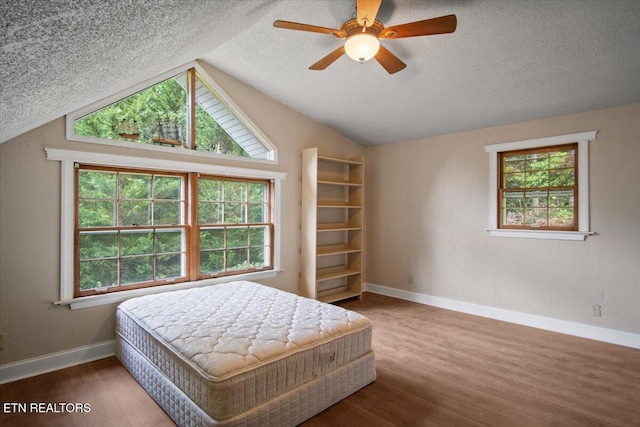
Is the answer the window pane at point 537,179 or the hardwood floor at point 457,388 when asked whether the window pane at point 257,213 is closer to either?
the hardwood floor at point 457,388

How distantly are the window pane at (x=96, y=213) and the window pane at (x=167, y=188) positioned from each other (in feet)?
1.41

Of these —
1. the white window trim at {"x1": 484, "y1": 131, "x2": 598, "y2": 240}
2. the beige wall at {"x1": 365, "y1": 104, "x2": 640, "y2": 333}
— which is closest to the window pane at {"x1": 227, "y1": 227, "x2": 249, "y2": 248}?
the beige wall at {"x1": 365, "y1": 104, "x2": 640, "y2": 333}

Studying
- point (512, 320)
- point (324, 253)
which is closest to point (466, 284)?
point (512, 320)

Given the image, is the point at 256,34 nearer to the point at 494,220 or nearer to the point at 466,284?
the point at 494,220

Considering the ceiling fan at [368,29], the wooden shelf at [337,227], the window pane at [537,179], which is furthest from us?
the wooden shelf at [337,227]

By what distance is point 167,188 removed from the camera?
3.52 metres

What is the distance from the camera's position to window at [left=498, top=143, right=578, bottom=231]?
12.4 ft

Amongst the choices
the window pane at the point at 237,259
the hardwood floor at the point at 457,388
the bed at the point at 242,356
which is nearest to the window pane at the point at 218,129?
the window pane at the point at 237,259

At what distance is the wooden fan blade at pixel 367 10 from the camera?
6.49 feet

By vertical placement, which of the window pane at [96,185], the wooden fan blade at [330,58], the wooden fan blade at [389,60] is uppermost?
the wooden fan blade at [330,58]

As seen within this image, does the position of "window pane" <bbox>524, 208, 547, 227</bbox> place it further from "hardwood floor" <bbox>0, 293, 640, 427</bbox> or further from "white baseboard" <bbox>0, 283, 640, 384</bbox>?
"hardwood floor" <bbox>0, 293, 640, 427</bbox>

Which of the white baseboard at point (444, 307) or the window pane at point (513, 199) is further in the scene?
A: the window pane at point (513, 199)

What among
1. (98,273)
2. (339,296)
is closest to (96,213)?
(98,273)

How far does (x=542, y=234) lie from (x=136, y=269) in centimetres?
446
